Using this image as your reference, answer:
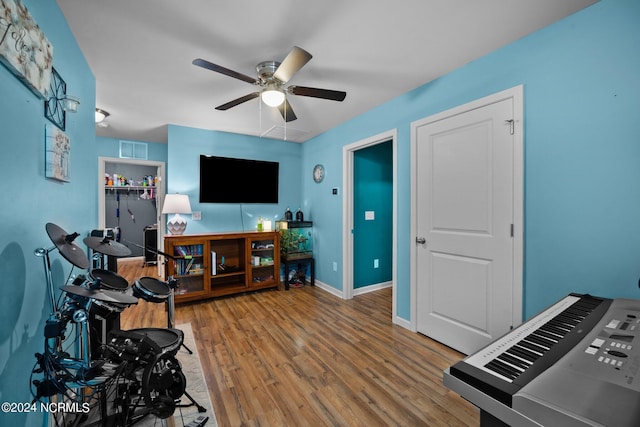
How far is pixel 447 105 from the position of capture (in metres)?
2.37

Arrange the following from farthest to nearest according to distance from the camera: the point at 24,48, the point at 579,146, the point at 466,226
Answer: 1. the point at 466,226
2. the point at 579,146
3. the point at 24,48

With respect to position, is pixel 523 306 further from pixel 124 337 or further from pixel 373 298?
pixel 124 337

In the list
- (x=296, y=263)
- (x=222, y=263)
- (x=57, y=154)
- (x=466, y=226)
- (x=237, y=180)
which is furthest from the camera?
(x=296, y=263)

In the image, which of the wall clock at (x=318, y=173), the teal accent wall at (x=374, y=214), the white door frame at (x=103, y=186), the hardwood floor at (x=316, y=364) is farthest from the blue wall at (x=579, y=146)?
the white door frame at (x=103, y=186)

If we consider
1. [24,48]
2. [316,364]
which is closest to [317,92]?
[24,48]

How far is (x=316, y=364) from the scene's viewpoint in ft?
6.95

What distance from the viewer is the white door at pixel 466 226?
199 cm

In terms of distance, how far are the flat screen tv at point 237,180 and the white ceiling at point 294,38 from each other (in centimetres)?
125

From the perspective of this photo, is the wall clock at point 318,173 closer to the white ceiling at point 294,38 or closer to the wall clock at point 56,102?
the white ceiling at point 294,38

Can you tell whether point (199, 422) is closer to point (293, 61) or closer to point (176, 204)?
point (293, 61)

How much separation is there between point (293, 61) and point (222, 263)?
9.91 ft

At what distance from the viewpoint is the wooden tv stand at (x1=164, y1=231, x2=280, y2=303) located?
11.4 ft

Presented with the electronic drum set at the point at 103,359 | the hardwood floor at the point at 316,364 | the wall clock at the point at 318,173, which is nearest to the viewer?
the electronic drum set at the point at 103,359

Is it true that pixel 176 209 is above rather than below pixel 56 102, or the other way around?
below
